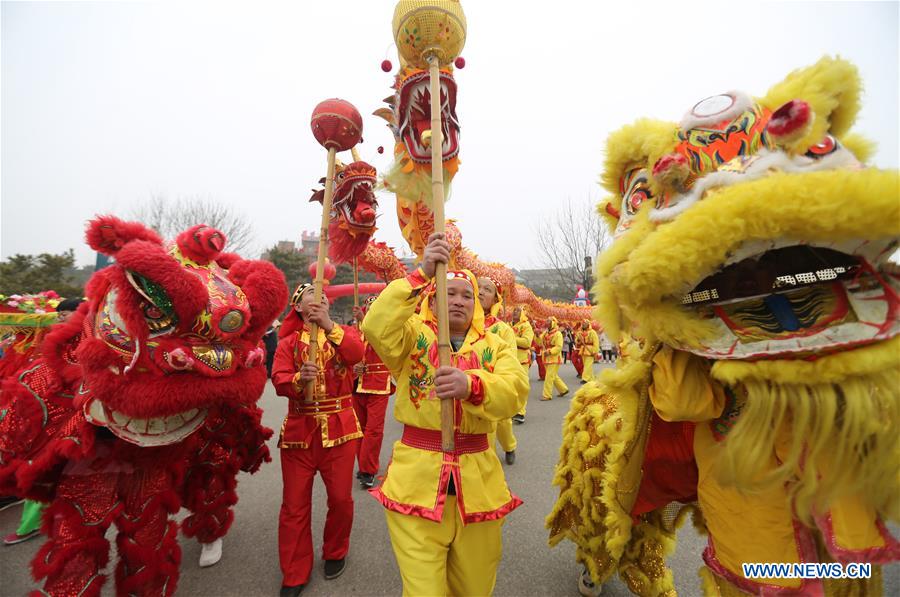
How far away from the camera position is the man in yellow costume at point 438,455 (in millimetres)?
1717

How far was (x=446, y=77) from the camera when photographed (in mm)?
2338

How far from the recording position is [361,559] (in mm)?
2828

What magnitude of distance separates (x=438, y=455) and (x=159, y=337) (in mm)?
1390

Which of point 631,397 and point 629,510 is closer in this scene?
point 631,397

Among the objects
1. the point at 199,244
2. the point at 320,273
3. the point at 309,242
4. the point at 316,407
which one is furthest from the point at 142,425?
the point at 309,242

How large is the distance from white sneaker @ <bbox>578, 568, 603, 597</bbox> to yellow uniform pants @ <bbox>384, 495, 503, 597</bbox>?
836 mm

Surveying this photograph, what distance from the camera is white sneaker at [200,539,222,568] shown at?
2.79m

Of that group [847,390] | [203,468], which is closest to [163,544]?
[203,468]

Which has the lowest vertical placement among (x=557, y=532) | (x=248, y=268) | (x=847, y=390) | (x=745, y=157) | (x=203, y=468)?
(x=557, y=532)

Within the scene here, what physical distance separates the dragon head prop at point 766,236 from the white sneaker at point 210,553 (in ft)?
10.3

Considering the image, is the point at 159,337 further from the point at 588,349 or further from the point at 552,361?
the point at 588,349

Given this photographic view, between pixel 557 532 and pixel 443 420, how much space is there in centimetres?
119

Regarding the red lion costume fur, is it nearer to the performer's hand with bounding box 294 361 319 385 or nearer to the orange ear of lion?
the orange ear of lion

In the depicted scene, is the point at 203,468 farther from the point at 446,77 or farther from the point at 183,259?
the point at 446,77
